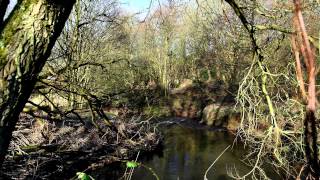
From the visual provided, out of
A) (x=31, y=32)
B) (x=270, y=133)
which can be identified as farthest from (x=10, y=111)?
(x=270, y=133)

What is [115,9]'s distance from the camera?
19.5 meters

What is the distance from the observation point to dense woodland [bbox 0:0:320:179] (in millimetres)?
2258

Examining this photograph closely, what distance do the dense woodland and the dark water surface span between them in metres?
0.57

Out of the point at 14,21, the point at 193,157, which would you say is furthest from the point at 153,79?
the point at 14,21

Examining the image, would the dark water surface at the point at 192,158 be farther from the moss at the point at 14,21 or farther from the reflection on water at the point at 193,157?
the moss at the point at 14,21

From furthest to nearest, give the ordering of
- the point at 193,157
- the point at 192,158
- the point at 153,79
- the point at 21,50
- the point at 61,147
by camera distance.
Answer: the point at 153,79 → the point at 193,157 → the point at 192,158 → the point at 61,147 → the point at 21,50

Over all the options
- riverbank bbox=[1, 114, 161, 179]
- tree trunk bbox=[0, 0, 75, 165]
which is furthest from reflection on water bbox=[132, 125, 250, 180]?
tree trunk bbox=[0, 0, 75, 165]

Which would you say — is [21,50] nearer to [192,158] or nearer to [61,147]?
[61,147]

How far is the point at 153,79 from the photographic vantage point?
29.2 meters

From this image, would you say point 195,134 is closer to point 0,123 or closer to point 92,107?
point 92,107

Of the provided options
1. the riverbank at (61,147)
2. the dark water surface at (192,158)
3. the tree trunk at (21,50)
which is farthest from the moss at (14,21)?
the dark water surface at (192,158)

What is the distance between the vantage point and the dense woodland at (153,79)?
226 cm

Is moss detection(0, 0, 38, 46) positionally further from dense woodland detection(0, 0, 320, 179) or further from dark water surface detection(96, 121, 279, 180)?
dark water surface detection(96, 121, 279, 180)

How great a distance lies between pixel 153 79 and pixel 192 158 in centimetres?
1584
